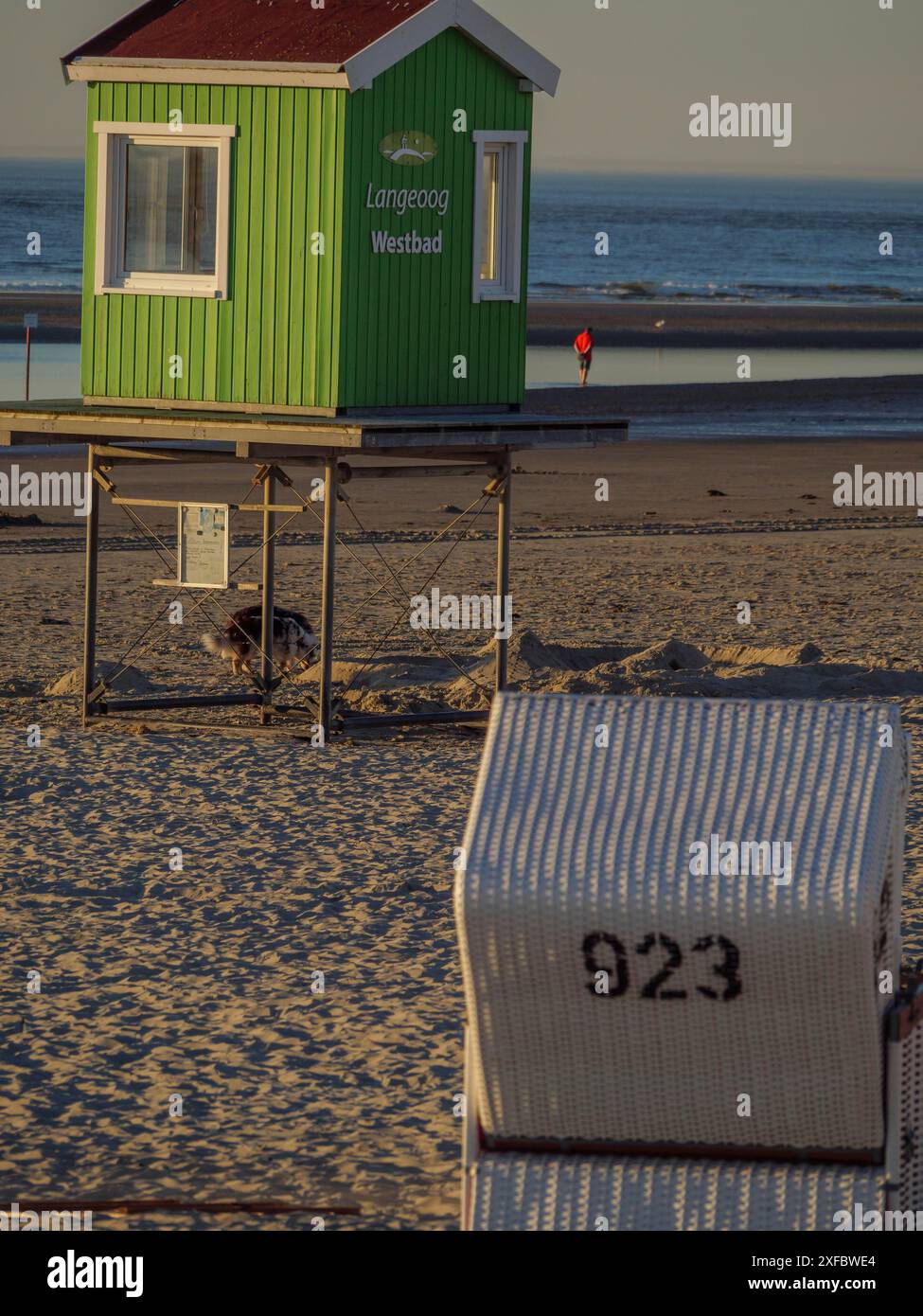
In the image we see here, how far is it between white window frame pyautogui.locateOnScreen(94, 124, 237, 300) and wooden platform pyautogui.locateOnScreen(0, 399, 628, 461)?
0.74 metres

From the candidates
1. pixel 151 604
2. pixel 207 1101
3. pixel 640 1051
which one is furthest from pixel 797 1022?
pixel 151 604

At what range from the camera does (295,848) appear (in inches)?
430

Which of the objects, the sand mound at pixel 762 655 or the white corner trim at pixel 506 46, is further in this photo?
the sand mound at pixel 762 655

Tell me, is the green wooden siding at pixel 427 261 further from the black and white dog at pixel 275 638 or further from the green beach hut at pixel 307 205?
the black and white dog at pixel 275 638

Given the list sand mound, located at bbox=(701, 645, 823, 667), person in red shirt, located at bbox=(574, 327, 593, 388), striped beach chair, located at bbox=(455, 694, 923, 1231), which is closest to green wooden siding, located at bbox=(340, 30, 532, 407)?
sand mound, located at bbox=(701, 645, 823, 667)

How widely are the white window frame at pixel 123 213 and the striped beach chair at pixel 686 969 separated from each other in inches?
301

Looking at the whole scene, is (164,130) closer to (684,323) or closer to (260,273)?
(260,273)

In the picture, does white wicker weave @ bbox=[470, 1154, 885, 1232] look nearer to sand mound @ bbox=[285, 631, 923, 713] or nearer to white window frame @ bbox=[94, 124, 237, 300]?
white window frame @ bbox=[94, 124, 237, 300]

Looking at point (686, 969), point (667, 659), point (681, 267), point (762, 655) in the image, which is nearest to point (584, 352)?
point (762, 655)

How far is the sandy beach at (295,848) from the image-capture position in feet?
23.3

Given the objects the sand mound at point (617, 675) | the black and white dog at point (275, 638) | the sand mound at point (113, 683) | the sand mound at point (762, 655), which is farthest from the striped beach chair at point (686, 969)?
the sand mound at point (762, 655)

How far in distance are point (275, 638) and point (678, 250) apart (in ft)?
312

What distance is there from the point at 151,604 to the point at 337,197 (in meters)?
6.79
